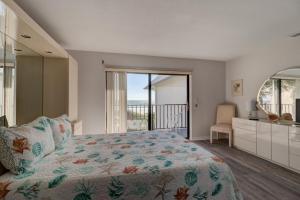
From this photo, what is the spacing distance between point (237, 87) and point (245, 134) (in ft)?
4.52

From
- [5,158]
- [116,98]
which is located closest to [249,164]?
[116,98]

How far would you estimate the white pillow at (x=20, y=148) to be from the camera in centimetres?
122

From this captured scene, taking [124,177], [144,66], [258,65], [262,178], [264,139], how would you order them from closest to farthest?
1. [124,177]
2. [262,178]
3. [264,139]
4. [258,65]
5. [144,66]

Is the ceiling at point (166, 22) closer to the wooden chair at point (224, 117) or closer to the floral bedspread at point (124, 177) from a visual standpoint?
the wooden chair at point (224, 117)

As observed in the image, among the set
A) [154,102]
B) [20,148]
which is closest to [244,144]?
[154,102]

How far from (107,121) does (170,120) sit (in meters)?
2.67

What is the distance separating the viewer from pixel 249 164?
9.80ft

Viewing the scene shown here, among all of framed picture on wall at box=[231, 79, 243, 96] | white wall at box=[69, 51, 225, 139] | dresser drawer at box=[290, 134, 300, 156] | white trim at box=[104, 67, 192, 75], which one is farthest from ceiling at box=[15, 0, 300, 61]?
dresser drawer at box=[290, 134, 300, 156]

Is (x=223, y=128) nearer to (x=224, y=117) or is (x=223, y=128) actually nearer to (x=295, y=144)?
(x=224, y=117)

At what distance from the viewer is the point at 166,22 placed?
97.2 inches

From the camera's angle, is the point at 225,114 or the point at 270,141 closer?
the point at 270,141

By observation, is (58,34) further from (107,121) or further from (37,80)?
(107,121)

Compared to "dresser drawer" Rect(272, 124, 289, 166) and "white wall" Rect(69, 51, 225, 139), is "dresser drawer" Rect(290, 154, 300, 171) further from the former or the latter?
"white wall" Rect(69, 51, 225, 139)

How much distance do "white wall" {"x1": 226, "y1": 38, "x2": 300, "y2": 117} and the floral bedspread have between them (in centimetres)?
302
